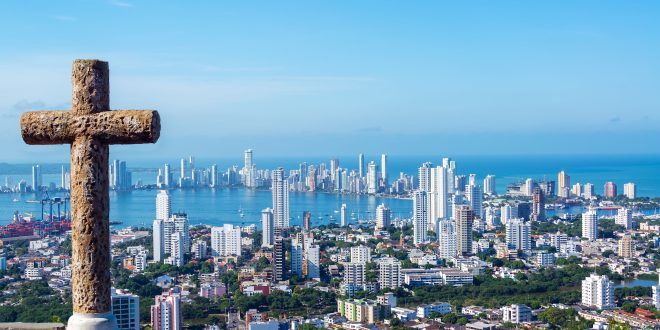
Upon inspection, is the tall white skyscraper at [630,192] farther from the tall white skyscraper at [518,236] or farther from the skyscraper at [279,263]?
the skyscraper at [279,263]

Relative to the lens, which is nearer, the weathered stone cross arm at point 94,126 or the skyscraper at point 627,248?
the weathered stone cross arm at point 94,126

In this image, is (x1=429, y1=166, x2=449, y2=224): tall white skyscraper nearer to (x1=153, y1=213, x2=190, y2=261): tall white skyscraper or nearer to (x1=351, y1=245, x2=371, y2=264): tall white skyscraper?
(x1=351, y1=245, x2=371, y2=264): tall white skyscraper

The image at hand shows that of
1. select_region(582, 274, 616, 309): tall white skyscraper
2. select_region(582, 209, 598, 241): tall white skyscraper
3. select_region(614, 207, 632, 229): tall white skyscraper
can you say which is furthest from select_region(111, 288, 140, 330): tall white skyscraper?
select_region(614, 207, 632, 229): tall white skyscraper

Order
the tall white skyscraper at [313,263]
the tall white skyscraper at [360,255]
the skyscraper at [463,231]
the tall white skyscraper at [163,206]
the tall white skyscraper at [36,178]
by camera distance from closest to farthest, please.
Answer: the tall white skyscraper at [313,263] < the tall white skyscraper at [360,255] < the skyscraper at [463,231] < the tall white skyscraper at [163,206] < the tall white skyscraper at [36,178]

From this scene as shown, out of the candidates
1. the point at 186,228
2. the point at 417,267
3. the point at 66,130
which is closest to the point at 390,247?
the point at 417,267

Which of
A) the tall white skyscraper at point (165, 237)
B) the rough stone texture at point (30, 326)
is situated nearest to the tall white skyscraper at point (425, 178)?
the tall white skyscraper at point (165, 237)
